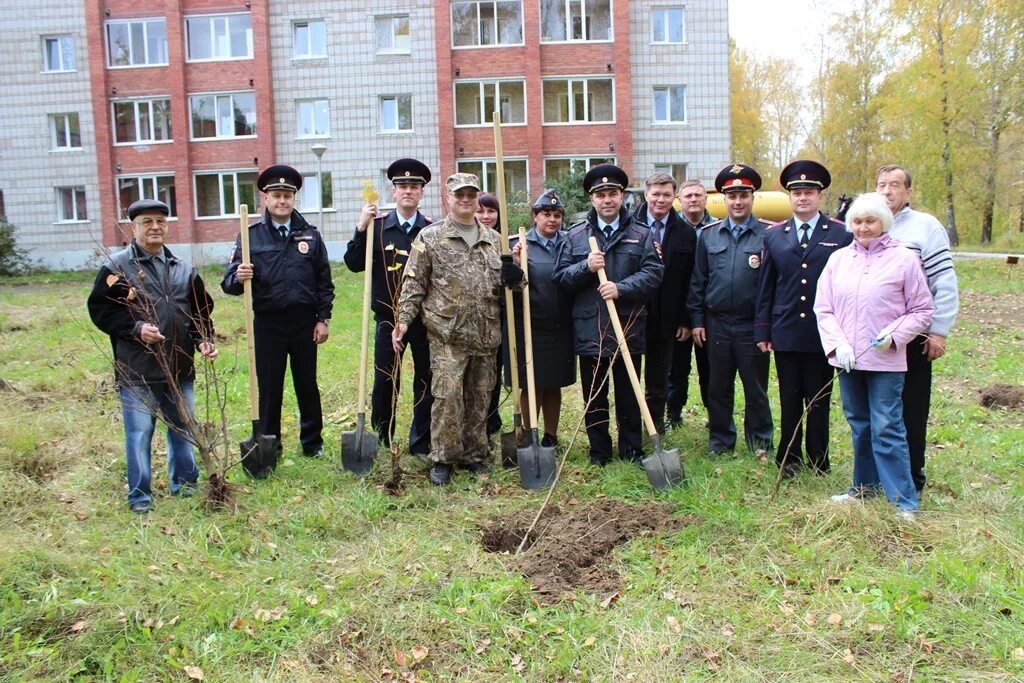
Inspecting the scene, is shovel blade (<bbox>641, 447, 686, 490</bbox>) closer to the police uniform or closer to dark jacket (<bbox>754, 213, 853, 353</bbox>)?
the police uniform

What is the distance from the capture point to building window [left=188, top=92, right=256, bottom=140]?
26.3 m

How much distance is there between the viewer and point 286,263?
5.63m

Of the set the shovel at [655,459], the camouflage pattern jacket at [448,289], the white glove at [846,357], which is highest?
the camouflage pattern jacket at [448,289]

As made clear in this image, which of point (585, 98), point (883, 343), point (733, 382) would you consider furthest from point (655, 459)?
point (585, 98)

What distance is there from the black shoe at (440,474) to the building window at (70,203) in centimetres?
2634

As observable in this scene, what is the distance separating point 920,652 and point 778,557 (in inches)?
35.3

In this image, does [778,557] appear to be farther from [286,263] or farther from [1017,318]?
[1017,318]

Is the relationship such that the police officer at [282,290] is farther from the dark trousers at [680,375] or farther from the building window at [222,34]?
the building window at [222,34]

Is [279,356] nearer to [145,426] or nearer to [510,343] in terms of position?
[145,426]

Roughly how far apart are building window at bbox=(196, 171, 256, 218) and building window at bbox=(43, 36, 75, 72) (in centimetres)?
594

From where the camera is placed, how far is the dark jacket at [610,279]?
537 cm

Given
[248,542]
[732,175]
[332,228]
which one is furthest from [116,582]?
[332,228]

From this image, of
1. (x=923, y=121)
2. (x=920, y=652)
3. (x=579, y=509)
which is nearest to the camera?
(x=920, y=652)

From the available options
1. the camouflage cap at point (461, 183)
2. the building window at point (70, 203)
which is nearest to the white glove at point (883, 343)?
the camouflage cap at point (461, 183)
